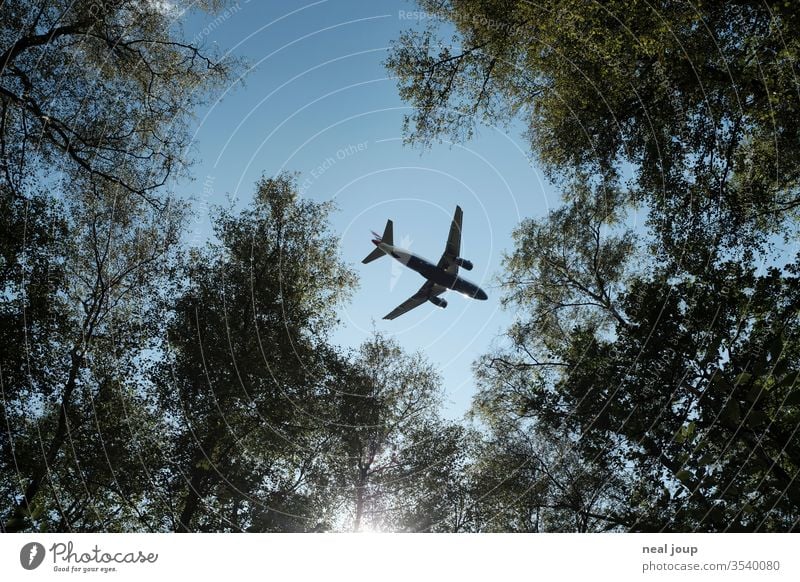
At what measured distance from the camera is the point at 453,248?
87.1 ft

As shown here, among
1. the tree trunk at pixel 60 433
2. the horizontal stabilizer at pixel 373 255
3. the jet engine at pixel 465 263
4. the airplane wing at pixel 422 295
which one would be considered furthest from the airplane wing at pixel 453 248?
the tree trunk at pixel 60 433

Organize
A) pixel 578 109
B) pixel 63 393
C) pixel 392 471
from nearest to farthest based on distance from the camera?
1. pixel 578 109
2. pixel 63 393
3. pixel 392 471

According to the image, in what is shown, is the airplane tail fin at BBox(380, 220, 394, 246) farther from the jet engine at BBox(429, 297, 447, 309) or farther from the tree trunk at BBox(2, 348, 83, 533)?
the tree trunk at BBox(2, 348, 83, 533)

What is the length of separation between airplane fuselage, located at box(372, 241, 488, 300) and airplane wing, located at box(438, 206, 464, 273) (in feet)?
1.18

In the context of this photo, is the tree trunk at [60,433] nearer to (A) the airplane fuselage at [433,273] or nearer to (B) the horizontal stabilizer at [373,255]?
(B) the horizontal stabilizer at [373,255]

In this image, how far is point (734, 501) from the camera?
761 centimetres

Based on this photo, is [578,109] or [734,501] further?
[578,109]

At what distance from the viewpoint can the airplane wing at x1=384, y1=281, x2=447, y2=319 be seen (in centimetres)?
2891

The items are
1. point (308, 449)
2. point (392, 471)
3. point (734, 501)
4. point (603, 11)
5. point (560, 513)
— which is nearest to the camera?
point (734, 501)

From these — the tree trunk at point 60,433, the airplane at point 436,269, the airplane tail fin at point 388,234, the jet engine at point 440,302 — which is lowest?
the tree trunk at point 60,433

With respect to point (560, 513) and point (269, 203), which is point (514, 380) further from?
point (269, 203)

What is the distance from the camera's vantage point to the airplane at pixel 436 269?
2611 centimetres

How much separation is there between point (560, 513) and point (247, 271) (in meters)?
17.2

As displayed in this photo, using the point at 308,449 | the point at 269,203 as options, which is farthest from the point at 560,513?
the point at 269,203
